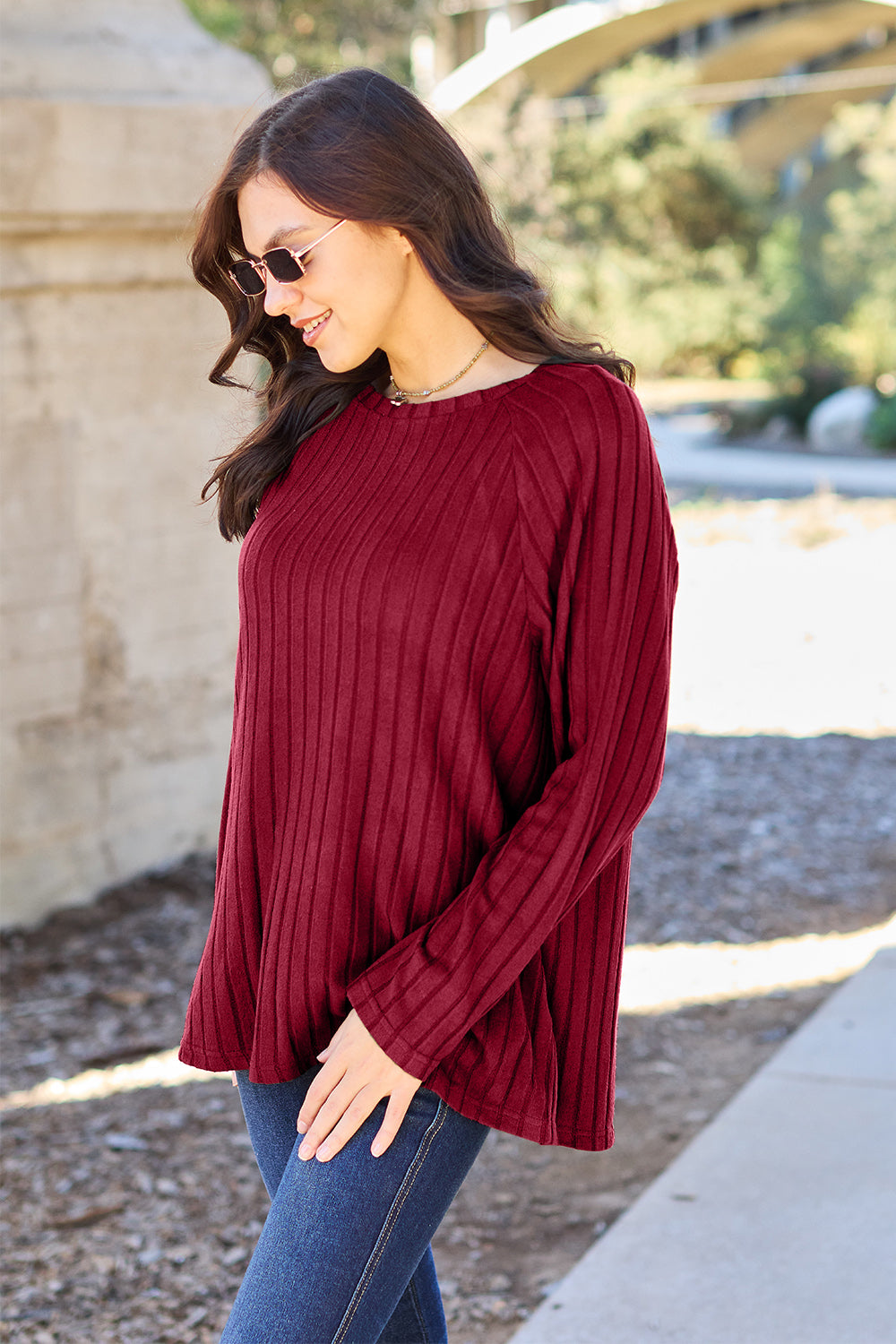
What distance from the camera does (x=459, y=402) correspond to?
177 cm

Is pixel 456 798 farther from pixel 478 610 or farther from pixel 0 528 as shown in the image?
pixel 0 528

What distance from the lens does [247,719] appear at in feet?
6.07

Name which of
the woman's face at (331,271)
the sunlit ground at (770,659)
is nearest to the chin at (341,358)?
the woman's face at (331,271)

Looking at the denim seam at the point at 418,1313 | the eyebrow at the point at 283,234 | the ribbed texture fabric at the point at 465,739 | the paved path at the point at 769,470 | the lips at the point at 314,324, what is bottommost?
the paved path at the point at 769,470

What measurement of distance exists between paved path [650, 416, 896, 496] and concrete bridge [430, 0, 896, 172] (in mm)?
21683

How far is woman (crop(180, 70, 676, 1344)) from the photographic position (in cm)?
162

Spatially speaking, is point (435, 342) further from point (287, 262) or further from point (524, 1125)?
point (524, 1125)

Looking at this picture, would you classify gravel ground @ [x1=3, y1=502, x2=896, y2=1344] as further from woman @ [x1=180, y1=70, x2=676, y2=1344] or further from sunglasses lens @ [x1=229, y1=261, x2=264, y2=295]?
sunglasses lens @ [x1=229, y1=261, x2=264, y2=295]

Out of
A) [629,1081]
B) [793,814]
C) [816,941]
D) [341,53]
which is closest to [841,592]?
[793,814]

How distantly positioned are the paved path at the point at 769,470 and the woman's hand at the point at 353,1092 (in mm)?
12000

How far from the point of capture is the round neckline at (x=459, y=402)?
175cm

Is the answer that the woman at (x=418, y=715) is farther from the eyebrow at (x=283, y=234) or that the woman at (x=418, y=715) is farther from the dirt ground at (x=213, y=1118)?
the dirt ground at (x=213, y=1118)

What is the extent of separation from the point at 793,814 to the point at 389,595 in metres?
4.72

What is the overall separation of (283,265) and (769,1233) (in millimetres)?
2303
